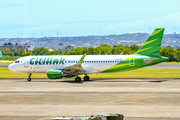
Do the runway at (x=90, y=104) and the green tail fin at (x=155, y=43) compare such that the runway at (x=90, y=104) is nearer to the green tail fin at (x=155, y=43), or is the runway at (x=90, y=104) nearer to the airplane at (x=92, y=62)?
the airplane at (x=92, y=62)

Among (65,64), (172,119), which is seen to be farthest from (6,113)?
(65,64)

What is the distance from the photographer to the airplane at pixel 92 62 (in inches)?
1599

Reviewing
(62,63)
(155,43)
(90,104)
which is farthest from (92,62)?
(90,104)

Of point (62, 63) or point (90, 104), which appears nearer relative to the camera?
point (90, 104)

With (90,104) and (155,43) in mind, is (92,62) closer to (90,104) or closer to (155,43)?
(155,43)

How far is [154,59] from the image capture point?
132 feet

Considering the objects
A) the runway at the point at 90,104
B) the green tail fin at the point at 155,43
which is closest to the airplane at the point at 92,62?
the green tail fin at the point at 155,43

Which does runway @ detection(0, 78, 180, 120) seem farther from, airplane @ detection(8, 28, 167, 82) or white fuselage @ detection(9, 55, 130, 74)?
white fuselage @ detection(9, 55, 130, 74)

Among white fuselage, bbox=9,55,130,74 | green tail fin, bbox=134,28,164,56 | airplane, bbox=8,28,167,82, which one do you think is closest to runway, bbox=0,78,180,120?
airplane, bbox=8,28,167,82

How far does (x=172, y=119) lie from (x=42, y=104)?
10.4 m

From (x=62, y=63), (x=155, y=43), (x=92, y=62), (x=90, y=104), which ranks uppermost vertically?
(x=155, y=43)

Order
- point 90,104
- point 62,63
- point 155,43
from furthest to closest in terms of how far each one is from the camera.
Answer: point 62,63 < point 155,43 < point 90,104

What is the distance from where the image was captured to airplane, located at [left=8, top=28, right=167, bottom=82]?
40.6 metres

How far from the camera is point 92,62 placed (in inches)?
1684
